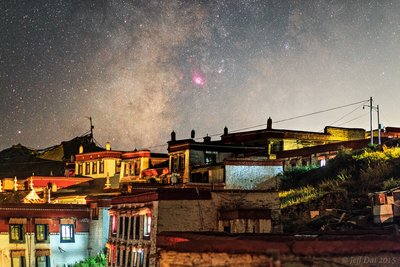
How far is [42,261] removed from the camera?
44.6m

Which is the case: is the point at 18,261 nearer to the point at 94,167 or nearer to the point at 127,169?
the point at 127,169

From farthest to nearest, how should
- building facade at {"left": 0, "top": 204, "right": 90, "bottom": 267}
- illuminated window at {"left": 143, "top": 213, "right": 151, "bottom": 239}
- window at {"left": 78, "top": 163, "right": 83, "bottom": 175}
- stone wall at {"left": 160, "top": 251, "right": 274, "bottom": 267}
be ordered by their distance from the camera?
window at {"left": 78, "top": 163, "right": 83, "bottom": 175} → building facade at {"left": 0, "top": 204, "right": 90, "bottom": 267} → illuminated window at {"left": 143, "top": 213, "right": 151, "bottom": 239} → stone wall at {"left": 160, "top": 251, "right": 274, "bottom": 267}

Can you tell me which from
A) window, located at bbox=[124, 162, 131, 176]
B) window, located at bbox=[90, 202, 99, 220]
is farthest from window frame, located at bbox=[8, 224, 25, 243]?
window, located at bbox=[124, 162, 131, 176]

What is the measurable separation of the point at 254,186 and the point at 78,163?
104 ft

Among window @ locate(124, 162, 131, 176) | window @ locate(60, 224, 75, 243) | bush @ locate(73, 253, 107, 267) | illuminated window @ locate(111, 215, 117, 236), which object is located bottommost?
bush @ locate(73, 253, 107, 267)

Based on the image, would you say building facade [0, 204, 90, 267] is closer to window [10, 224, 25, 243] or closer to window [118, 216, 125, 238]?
window [10, 224, 25, 243]

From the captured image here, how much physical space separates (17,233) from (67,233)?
4.28m

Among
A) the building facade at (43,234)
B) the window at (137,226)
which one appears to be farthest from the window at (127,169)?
the window at (137,226)

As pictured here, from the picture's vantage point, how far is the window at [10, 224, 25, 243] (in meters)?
43.6

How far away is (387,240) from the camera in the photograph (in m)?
13.4

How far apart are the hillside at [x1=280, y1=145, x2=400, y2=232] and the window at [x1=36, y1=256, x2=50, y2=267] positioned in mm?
17791

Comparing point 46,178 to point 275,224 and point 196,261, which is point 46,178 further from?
point 196,261

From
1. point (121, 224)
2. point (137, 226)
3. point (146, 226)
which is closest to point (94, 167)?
point (121, 224)

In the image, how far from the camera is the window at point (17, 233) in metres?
43.6
